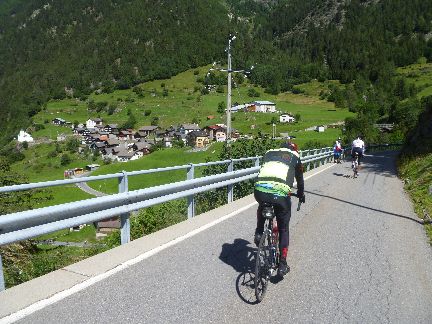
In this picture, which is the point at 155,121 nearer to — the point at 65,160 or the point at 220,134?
the point at 220,134

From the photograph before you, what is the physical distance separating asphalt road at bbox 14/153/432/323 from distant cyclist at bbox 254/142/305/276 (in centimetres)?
62

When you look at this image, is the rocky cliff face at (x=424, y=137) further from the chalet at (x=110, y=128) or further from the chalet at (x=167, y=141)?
the chalet at (x=110, y=128)

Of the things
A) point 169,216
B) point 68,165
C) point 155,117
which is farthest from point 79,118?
point 169,216

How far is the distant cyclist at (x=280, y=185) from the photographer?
5.03m

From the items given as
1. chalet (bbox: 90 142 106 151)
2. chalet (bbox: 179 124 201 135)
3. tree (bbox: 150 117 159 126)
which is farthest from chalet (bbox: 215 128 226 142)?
tree (bbox: 150 117 159 126)

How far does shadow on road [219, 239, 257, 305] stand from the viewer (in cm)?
495

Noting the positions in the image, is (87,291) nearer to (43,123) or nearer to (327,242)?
(327,242)

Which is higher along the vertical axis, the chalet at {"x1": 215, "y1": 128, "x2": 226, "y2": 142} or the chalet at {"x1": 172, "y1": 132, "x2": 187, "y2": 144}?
the chalet at {"x1": 215, "y1": 128, "x2": 226, "y2": 142}

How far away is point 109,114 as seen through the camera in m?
173

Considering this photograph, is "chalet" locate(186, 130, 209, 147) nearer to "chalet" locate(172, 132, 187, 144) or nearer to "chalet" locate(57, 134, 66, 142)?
"chalet" locate(172, 132, 187, 144)

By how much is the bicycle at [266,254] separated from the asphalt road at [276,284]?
195 millimetres

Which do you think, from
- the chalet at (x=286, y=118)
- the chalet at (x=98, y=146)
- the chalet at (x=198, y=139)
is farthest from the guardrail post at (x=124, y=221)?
the chalet at (x=98, y=146)

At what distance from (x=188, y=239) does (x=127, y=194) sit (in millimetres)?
1320

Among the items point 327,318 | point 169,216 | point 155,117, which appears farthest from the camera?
point 155,117
